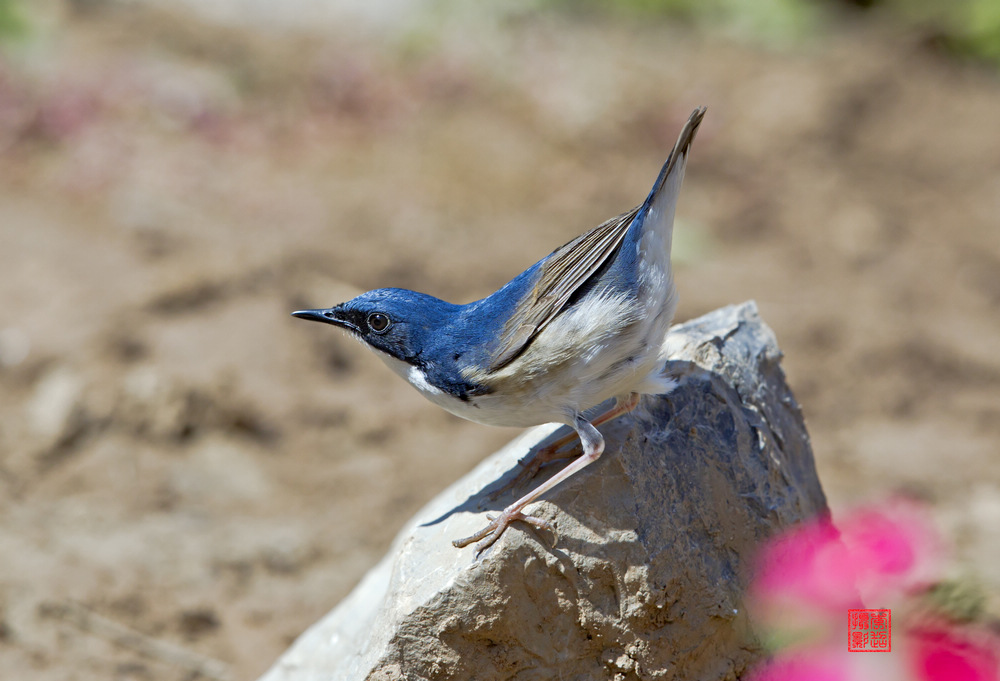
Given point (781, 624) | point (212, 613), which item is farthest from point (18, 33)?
point (781, 624)

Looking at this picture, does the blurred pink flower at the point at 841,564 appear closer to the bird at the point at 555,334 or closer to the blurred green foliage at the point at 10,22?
the bird at the point at 555,334

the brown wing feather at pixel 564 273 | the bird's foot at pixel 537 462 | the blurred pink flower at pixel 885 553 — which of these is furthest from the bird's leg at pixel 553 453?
the blurred pink flower at pixel 885 553

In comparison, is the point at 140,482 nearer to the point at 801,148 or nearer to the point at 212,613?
the point at 212,613

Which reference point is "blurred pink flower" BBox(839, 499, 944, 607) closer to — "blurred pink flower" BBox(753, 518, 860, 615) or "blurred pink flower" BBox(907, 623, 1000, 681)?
"blurred pink flower" BBox(753, 518, 860, 615)

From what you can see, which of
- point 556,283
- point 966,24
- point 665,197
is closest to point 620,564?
point 556,283

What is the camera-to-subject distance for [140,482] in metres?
6.09

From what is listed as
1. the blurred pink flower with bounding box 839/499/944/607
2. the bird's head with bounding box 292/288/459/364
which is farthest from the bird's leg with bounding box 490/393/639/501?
the blurred pink flower with bounding box 839/499/944/607

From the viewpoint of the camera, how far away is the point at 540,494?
336 centimetres

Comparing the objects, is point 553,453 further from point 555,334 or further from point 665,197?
point 665,197

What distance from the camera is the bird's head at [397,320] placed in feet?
11.8

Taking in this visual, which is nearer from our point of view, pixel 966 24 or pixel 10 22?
pixel 10 22

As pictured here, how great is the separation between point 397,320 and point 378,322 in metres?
0.08

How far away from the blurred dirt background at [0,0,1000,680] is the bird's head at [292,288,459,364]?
7.00ft

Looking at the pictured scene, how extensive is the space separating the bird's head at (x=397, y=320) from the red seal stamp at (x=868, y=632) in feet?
6.71
